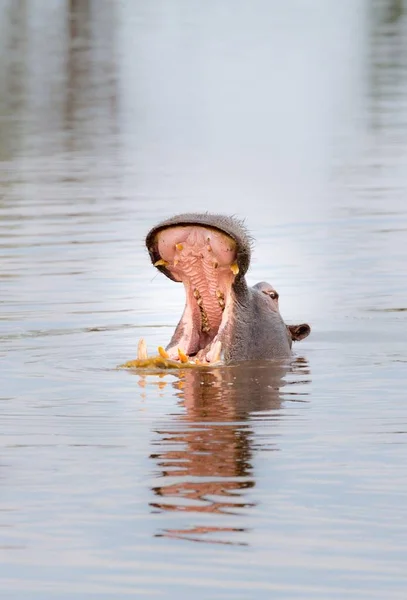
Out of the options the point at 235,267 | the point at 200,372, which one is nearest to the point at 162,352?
the point at 200,372

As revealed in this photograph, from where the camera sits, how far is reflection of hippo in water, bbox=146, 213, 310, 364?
9.80 m

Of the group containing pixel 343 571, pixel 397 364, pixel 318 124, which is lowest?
pixel 343 571

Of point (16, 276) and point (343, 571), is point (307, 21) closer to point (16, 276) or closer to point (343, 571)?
point (16, 276)

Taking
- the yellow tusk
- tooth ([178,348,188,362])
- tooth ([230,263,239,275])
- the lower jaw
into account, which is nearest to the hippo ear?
the lower jaw

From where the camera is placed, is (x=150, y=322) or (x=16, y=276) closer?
(x=150, y=322)

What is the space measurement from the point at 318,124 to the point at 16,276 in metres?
14.0

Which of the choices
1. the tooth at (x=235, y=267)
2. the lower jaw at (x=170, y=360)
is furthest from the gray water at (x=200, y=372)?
the tooth at (x=235, y=267)

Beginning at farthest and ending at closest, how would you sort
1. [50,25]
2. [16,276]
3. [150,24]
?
[150,24] < [50,25] < [16,276]

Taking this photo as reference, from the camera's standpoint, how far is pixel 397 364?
1077 centimetres

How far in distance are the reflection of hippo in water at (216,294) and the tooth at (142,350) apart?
19 cm

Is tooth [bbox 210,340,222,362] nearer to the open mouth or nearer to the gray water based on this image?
the open mouth

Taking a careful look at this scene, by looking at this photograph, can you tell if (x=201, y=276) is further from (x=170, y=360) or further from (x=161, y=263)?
(x=170, y=360)

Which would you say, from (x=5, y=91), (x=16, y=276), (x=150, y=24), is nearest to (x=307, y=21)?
(x=150, y=24)

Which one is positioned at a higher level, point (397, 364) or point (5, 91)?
point (5, 91)
